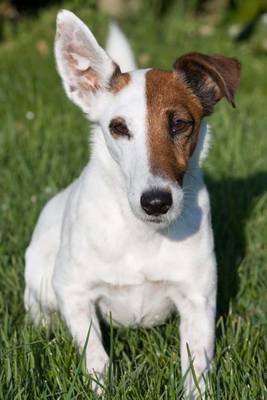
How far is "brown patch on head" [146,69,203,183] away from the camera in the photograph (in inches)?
144

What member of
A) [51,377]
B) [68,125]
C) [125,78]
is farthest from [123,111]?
[68,125]

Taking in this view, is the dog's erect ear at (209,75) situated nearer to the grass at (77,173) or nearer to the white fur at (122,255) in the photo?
the white fur at (122,255)

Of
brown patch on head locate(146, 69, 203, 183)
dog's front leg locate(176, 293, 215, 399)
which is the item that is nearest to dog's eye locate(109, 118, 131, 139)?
brown patch on head locate(146, 69, 203, 183)

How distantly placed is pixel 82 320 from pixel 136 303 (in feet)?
0.89

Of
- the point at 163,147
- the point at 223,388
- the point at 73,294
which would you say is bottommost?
the point at 223,388

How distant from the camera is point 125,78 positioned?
13.1ft

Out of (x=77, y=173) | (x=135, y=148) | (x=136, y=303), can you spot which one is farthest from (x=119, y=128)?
(x=77, y=173)

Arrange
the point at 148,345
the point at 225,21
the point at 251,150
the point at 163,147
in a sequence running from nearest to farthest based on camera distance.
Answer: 1. the point at 163,147
2. the point at 148,345
3. the point at 251,150
4. the point at 225,21

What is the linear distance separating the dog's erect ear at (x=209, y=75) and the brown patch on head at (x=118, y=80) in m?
0.24

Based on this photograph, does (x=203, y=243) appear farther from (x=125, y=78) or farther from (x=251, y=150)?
(x=251, y=150)

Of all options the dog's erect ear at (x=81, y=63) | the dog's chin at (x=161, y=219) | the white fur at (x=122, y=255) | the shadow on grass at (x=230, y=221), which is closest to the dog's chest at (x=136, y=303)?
the white fur at (x=122, y=255)

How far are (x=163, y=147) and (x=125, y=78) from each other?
0.49 metres

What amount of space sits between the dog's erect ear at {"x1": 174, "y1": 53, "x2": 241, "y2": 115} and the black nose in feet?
1.82

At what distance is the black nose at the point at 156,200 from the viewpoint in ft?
11.6
